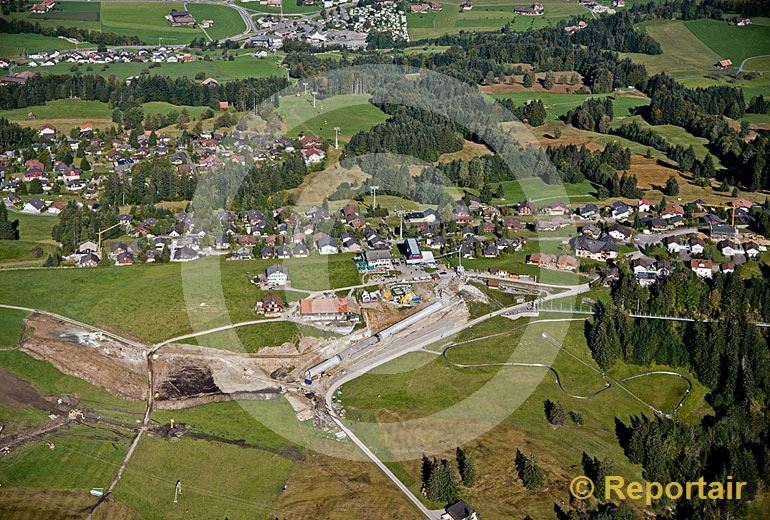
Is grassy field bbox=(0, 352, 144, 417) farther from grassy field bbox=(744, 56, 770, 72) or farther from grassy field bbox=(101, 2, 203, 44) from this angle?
grassy field bbox=(744, 56, 770, 72)

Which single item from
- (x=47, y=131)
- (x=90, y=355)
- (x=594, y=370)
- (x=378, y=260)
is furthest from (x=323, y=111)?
(x=594, y=370)

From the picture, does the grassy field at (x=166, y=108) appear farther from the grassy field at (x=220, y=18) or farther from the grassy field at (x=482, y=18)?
the grassy field at (x=482, y=18)

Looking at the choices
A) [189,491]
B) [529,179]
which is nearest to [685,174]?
[529,179]

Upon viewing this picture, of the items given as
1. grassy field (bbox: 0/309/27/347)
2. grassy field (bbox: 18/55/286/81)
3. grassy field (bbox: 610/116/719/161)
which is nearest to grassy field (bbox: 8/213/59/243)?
grassy field (bbox: 0/309/27/347)

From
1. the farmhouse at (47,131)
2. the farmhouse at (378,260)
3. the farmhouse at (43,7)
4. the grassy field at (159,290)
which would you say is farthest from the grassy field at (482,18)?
the grassy field at (159,290)

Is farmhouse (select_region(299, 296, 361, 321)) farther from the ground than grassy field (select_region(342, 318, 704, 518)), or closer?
farther from the ground

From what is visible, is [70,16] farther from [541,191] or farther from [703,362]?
[703,362]
